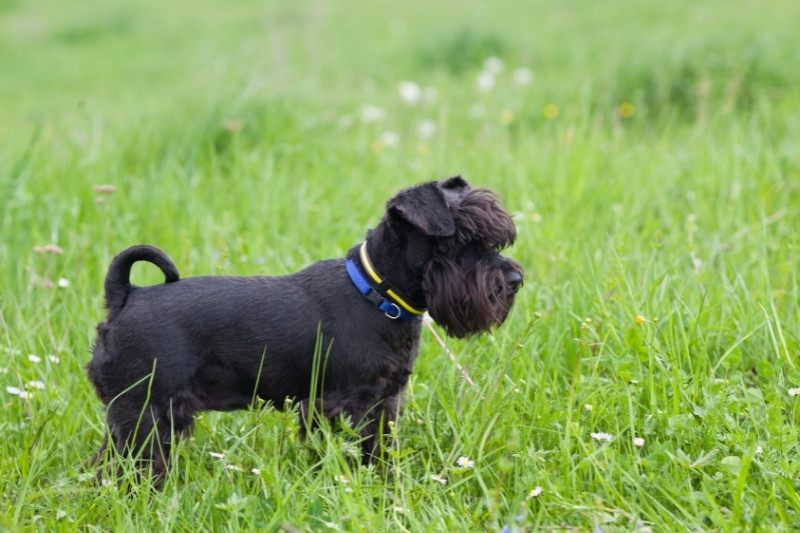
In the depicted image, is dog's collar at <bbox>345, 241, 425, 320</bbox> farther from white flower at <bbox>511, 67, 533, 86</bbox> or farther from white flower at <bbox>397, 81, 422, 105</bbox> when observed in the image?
white flower at <bbox>511, 67, 533, 86</bbox>

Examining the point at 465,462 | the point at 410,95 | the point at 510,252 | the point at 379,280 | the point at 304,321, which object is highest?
the point at 410,95

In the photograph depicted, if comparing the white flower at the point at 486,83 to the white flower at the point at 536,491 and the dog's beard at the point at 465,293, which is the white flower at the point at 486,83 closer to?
the dog's beard at the point at 465,293

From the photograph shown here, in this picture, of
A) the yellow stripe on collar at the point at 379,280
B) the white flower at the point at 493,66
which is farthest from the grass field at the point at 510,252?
the yellow stripe on collar at the point at 379,280

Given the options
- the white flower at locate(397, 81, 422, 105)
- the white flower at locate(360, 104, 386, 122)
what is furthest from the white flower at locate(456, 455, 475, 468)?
the white flower at locate(397, 81, 422, 105)

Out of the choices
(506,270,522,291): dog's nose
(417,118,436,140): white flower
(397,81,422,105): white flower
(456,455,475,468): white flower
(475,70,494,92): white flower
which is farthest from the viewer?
(475,70,494,92): white flower

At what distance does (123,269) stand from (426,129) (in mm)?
3905

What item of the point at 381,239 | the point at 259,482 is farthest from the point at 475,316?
the point at 259,482

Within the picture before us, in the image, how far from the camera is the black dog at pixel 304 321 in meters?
2.95

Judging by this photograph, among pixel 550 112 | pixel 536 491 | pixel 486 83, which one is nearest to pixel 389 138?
pixel 550 112

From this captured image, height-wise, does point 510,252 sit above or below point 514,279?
below

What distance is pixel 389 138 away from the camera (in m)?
6.26

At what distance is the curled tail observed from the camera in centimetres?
301

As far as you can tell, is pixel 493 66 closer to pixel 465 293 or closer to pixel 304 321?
pixel 465 293

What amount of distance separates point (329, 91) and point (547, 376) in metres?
5.33
